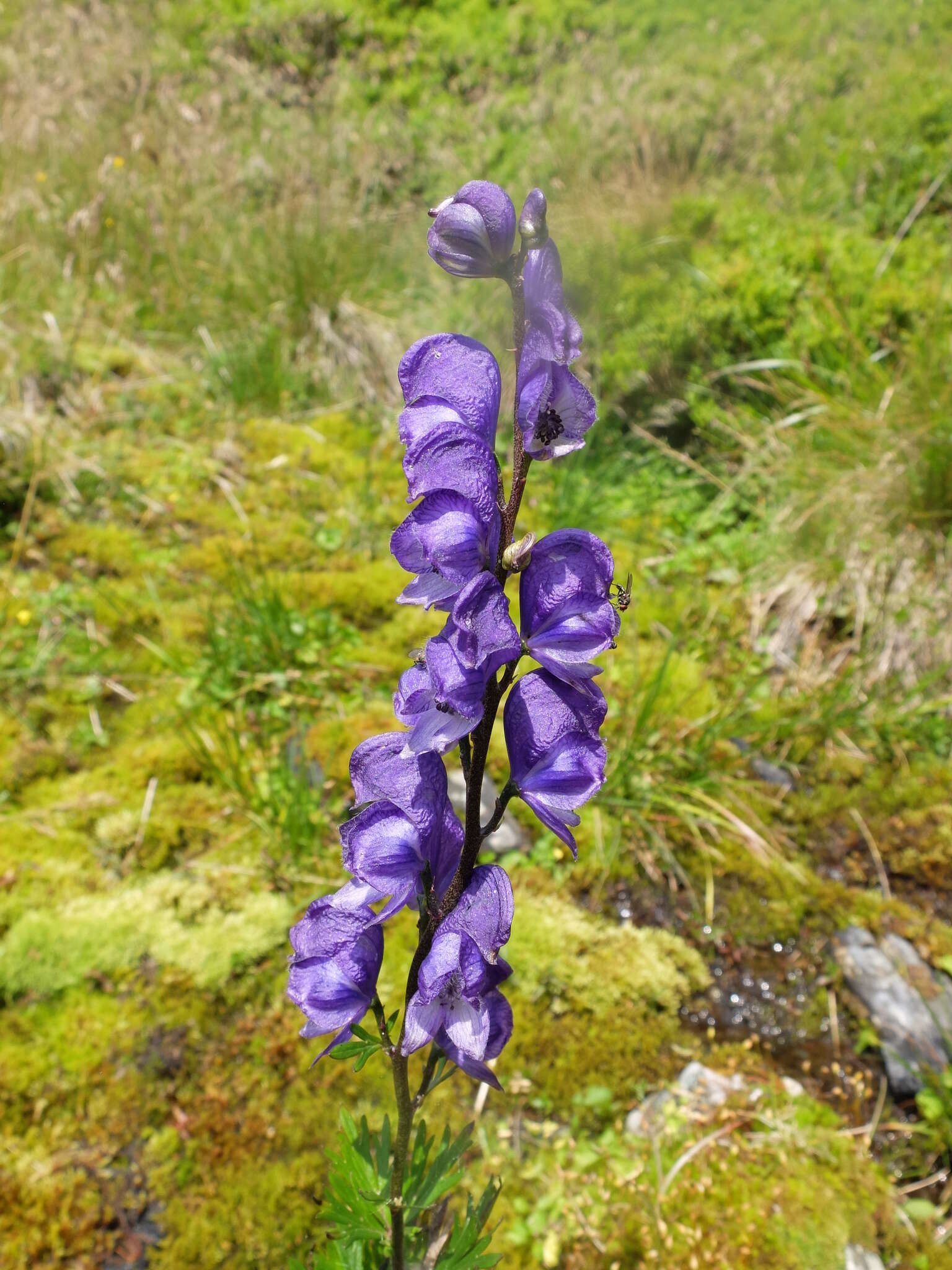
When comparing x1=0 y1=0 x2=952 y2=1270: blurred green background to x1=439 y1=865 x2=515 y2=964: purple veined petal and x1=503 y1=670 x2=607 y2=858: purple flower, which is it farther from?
x1=503 y1=670 x2=607 y2=858: purple flower

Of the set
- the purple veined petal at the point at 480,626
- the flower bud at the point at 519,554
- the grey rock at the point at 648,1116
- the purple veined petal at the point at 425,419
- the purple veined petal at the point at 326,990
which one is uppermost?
the purple veined petal at the point at 425,419

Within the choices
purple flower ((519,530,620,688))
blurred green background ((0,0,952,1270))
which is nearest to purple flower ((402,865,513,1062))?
purple flower ((519,530,620,688))

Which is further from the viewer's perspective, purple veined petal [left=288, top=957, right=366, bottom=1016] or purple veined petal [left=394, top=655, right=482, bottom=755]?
purple veined petal [left=288, top=957, right=366, bottom=1016]

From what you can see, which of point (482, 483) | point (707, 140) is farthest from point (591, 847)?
point (707, 140)

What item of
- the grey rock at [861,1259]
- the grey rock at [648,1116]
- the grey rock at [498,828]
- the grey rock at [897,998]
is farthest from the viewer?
the grey rock at [498,828]

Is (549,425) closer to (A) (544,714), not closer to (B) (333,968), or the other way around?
(A) (544,714)

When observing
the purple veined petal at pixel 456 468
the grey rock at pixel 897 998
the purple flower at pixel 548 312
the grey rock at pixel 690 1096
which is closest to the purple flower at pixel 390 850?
the purple veined petal at pixel 456 468

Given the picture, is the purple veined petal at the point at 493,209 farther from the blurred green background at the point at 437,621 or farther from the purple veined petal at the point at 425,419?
the blurred green background at the point at 437,621
